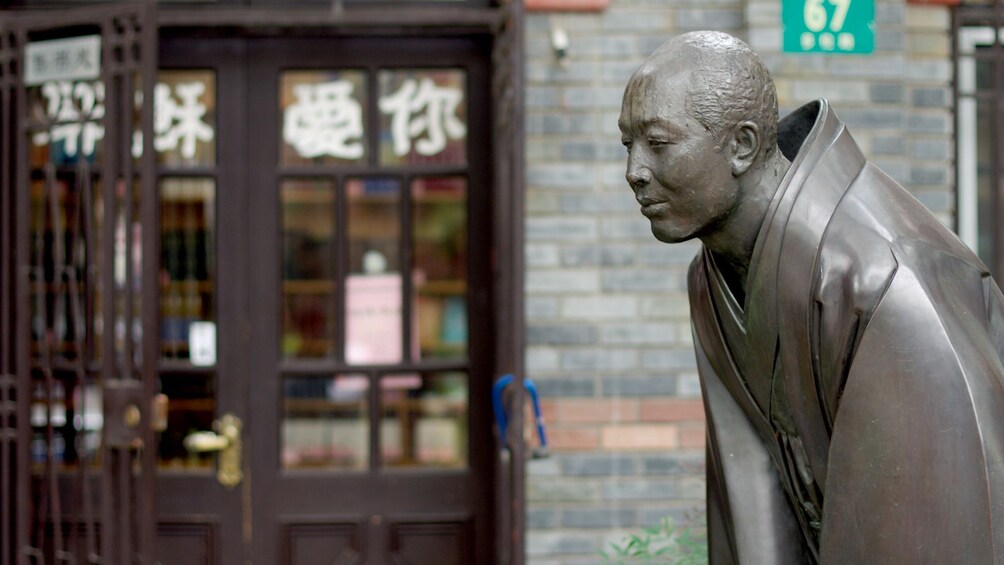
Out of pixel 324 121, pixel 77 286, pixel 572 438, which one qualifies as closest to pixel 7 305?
pixel 77 286

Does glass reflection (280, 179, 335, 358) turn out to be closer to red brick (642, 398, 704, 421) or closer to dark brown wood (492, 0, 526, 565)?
dark brown wood (492, 0, 526, 565)

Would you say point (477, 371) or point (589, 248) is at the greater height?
point (589, 248)

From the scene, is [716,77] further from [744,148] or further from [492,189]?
[492,189]

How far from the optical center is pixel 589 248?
4.46 meters

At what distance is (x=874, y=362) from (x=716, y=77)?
0.38m

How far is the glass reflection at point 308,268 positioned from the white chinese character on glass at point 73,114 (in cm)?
75

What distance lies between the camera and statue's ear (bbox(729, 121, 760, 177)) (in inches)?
59.0

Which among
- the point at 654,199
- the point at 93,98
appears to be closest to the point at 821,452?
the point at 654,199

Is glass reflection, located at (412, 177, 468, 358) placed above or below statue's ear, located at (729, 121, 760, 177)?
below

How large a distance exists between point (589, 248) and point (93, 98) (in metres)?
1.87

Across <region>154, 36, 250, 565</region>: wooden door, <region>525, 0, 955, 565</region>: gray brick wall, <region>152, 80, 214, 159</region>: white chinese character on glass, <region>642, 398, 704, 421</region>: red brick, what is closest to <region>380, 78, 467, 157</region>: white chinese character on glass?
<region>525, 0, 955, 565</region>: gray brick wall

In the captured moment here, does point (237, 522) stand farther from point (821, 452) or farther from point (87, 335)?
point (821, 452)

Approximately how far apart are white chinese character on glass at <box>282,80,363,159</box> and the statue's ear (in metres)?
3.36

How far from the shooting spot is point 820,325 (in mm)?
1412
